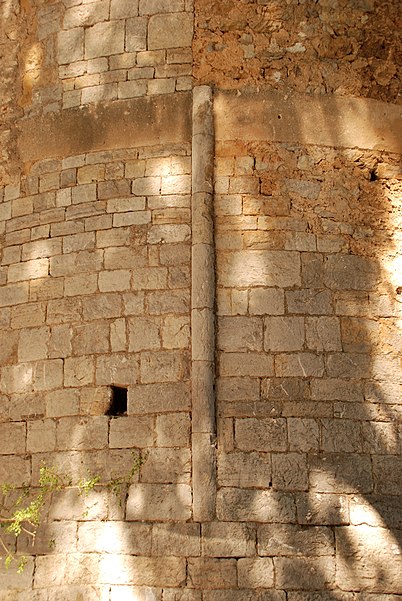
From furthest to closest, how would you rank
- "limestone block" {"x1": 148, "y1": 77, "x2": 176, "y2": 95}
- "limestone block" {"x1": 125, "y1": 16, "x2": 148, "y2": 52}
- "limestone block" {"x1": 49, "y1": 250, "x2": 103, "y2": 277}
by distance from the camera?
"limestone block" {"x1": 125, "y1": 16, "x2": 148, "y2": 52} → "limestone block" {"x1": 148, "y1": 77, "x2": 176, "y2": 95} → "limestone block" {"x1": 49, "y1": 250, "x2": 103, "y2": 277}

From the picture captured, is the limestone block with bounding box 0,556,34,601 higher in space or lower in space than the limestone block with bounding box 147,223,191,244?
lower

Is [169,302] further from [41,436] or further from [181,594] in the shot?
[181,594]

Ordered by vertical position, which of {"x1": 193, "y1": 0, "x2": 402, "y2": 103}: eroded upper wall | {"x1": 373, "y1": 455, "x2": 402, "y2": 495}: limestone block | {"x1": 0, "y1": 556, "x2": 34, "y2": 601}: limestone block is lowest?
{"x1": 0, "y1": 556, "x2": 34, "y2": 601}: limestone block

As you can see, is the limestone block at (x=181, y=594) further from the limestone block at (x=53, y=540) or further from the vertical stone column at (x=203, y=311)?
the limestone block at (x=53, y=540)

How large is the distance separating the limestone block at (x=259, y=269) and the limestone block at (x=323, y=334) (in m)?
0.29

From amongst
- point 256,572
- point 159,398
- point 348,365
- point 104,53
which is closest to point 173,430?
point 159,398

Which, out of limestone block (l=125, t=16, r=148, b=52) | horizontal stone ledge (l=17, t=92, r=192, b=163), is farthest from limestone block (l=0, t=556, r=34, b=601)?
limestone block (l=125, t=16, r=148, b=52)

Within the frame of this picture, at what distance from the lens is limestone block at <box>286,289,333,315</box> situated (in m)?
5.18

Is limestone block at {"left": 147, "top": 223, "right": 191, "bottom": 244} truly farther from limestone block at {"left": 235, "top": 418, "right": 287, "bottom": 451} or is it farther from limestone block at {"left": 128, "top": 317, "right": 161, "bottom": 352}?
limestone block at {"left": 235, "top": 418, "right": 287, "bottom": 451}

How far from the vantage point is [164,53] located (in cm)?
573

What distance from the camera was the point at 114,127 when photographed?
5.66 meters

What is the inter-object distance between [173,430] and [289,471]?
77 cm

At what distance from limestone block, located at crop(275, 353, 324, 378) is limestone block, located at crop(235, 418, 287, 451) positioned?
315 millimetres

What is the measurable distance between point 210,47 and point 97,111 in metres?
0.95
